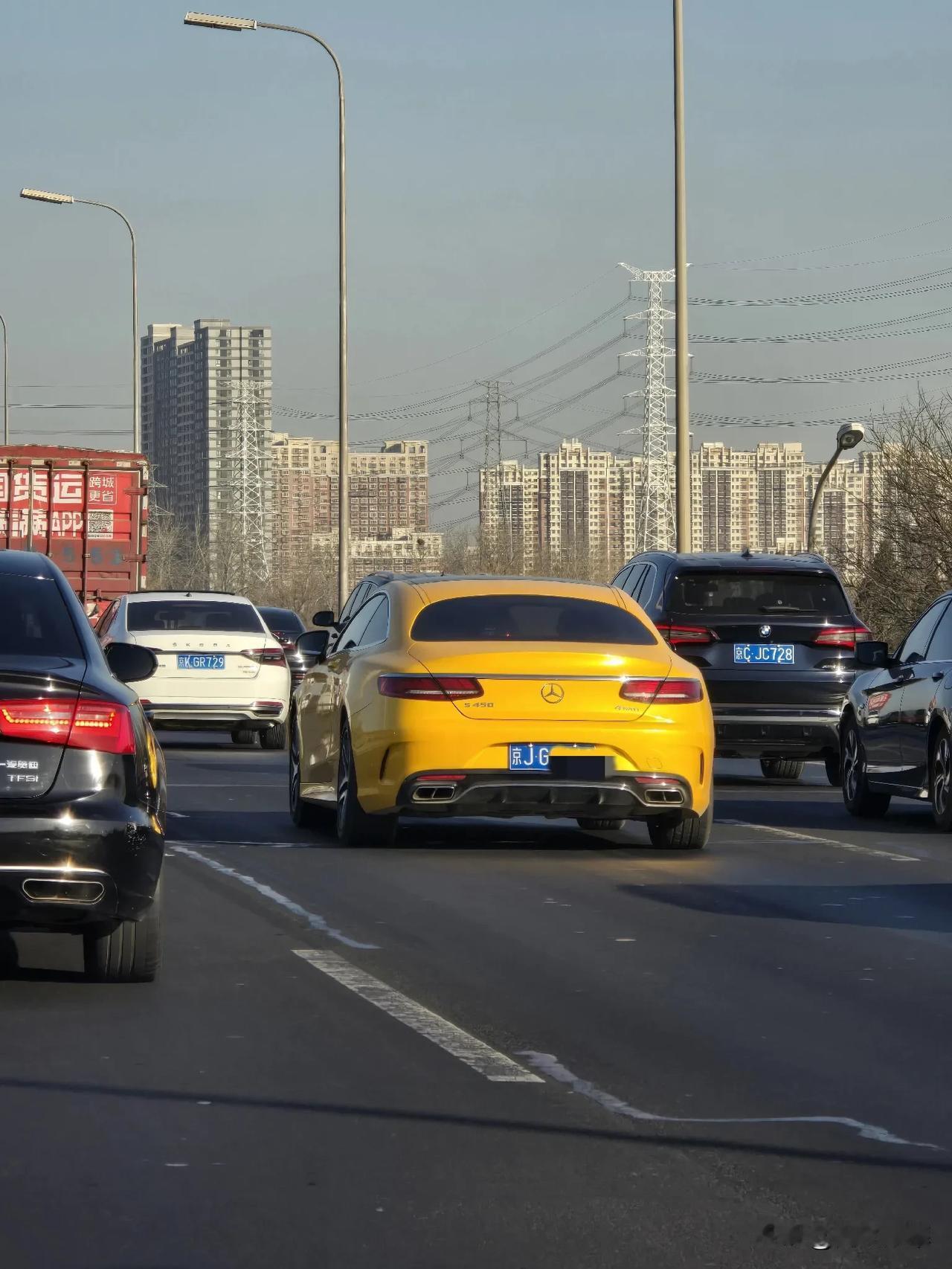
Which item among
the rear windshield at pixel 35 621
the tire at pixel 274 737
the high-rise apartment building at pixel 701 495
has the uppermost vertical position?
the high-rise apartment building at pixel 701 495

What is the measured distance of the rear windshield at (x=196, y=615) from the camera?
24062 mm

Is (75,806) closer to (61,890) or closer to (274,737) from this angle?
(61,890)

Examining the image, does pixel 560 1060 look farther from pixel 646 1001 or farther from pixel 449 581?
pixel 449 581

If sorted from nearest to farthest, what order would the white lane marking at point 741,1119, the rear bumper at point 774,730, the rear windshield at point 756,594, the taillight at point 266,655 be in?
the white lane marking at point 741,1119 → the rear bumper at point 774,730 → the rear windshield at point 756,594 → the taillight at point 266,655

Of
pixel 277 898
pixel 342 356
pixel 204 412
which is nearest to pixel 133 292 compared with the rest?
pixel 342 356

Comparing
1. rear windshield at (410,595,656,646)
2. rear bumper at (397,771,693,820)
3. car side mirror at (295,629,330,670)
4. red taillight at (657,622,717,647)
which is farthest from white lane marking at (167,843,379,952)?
red taillight at (657,622,717,647)

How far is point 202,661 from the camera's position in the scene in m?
23.4

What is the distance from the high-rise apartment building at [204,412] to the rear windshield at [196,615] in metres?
89.9

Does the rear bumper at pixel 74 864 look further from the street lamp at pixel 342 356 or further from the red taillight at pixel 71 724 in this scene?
the street lamp at pixel 342 356

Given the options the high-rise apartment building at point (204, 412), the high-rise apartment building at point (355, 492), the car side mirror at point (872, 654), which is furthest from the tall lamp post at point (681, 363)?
the high-rise apartment building at point (355, 492)

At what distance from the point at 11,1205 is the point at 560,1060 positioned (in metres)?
2.13

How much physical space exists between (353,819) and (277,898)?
2300mm

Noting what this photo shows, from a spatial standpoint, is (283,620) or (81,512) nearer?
(81,512)

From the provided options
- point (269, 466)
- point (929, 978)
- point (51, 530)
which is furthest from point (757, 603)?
point (269, 466)
